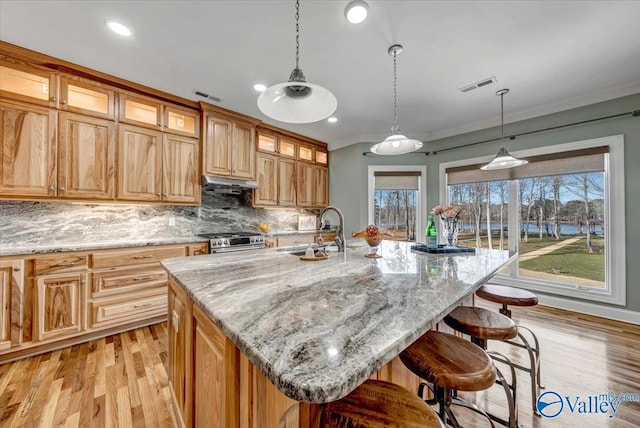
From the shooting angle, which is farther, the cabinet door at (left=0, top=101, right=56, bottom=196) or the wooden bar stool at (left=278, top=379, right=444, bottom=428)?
the cabinet door at (left=0, top=101, right=56, bottom=196)

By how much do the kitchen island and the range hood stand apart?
1923mm

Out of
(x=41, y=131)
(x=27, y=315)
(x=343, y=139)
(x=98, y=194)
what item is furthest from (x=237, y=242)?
(x=343, y=139)

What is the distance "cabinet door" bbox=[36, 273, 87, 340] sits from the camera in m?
2.16

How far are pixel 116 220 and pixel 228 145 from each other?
163 cm

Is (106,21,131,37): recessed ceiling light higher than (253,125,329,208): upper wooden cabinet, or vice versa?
(106,21,131,37): recessed ceiling light

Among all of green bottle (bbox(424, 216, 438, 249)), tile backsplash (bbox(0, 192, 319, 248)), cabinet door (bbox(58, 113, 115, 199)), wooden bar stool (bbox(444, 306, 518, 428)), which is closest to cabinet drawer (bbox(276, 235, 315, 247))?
tile backsplash (bbox(0, 192, 319, 248))

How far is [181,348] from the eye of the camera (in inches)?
49.6

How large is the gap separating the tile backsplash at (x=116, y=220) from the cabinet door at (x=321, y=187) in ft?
3.64

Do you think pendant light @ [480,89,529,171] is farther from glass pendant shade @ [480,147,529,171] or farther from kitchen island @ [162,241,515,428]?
kitchen island @ [162,241,515,428]

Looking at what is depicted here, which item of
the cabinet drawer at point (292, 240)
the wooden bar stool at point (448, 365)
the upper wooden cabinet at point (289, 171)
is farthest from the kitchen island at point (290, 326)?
the upper wooden cabinet at point (289, 171)

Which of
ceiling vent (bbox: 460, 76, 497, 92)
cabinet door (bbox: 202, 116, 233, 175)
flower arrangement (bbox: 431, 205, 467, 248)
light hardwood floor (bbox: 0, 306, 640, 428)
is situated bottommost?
light hardwood floor (bbox: 0, 306, 640, 428)

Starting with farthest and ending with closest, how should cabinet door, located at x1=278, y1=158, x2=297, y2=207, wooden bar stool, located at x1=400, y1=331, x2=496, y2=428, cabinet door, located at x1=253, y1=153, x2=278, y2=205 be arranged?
cabinet door, located at x1=278, y1=158, x2=297, y2=207 < cabinet door, located at x1=253, y1=153, x2=278, y2=205 < wooden bar stool, located at x1=400, y1=331, x2=496, y2=428

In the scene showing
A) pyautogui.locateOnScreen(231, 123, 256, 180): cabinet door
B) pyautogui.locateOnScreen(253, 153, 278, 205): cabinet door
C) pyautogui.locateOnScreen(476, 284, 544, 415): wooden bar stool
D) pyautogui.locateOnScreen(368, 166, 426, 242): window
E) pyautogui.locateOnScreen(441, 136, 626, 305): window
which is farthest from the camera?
pyautogui.locateOnScreen(368, 166, 426, 242): window

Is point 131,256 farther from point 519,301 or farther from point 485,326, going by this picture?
point 519,301
